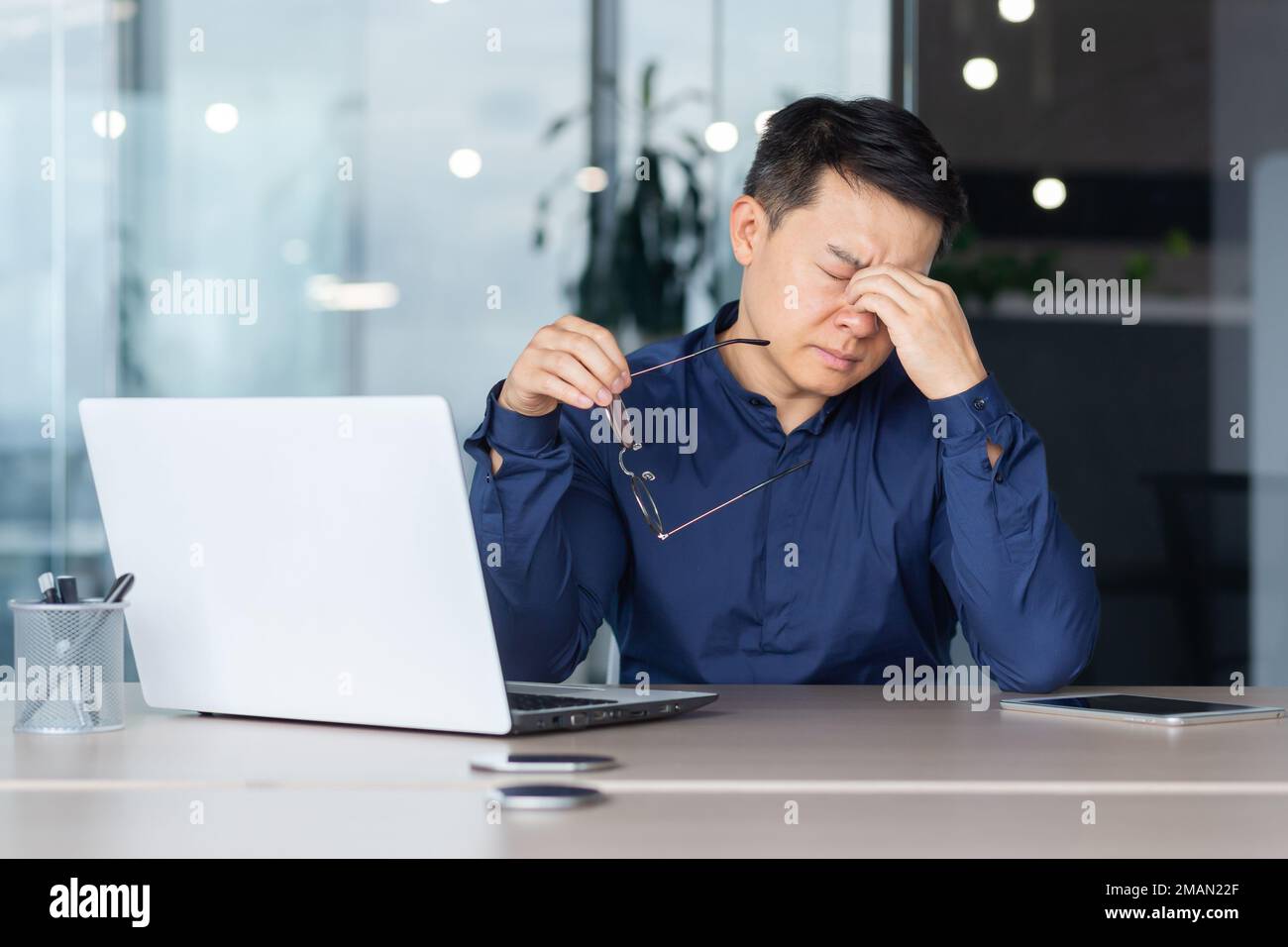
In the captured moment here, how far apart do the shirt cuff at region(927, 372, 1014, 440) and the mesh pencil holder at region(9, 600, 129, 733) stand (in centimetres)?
88

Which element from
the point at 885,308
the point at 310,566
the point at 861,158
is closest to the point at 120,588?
the point at 310,566

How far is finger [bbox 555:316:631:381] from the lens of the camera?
4.67ft

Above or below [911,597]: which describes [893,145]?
above

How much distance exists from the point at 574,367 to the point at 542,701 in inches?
14.0

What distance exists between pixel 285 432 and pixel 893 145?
90 centimetres

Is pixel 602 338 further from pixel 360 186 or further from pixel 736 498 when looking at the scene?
pixel 360 186

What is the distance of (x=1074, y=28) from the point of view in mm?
3838

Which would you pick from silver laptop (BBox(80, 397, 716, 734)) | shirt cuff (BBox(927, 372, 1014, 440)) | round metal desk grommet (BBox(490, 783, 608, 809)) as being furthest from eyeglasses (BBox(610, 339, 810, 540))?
round metal desk grommet (BBox(490, 783, 608, 809))

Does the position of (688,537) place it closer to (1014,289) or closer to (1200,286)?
(1014,289)

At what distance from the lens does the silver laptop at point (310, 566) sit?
1.11 m

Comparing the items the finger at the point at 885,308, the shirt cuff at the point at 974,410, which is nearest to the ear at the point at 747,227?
the finger at the point at 885,308

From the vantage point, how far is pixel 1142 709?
1335 mm

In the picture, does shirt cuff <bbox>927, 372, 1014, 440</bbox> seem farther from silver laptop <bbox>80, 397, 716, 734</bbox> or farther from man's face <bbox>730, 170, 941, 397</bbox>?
silver laptop <bbox>80, 397, 716, 734</bbox>
